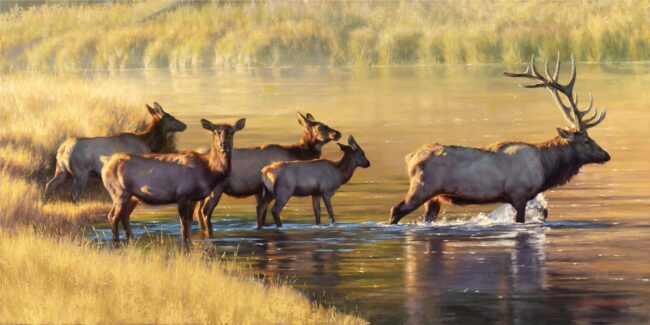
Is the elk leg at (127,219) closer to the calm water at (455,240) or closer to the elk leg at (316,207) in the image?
the calm water at (455,240)

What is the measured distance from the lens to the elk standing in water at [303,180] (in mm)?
19500

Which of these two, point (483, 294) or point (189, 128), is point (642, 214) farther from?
point (189, 128)

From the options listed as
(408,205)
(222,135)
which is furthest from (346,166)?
(222,135)

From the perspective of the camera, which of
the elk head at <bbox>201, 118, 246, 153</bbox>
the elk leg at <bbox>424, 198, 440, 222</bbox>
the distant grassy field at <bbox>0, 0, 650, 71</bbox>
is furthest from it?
the distant grassy field at <bbox>0, 0, 650, 71</bbox>

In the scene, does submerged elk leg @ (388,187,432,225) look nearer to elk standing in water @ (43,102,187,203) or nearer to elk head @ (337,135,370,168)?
elk head @ (337,135,370,168)

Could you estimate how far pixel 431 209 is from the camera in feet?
65.7

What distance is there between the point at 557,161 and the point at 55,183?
585cm

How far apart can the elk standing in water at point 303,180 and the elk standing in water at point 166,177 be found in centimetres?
146

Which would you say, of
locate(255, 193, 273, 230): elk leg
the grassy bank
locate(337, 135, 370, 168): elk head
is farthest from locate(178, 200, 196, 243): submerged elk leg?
locate(337, 135, 370, 168): elk head

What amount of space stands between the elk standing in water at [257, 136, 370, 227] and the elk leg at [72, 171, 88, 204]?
254 centimetres

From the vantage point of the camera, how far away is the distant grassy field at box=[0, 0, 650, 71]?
181ft

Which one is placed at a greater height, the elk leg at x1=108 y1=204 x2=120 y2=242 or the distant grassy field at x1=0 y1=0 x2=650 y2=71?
the distant grassy field at x1=0 y1=0 x2=650 y2=71

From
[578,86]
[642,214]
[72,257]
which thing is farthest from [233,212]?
[578,86]

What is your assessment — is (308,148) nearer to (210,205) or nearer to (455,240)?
(210,205)
